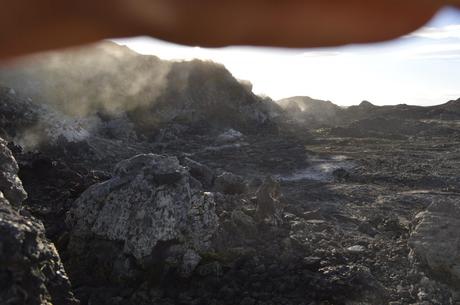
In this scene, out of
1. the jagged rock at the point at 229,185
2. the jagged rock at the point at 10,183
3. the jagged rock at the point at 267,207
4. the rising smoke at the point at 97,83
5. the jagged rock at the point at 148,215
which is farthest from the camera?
the rising smoke at the point at 97,83

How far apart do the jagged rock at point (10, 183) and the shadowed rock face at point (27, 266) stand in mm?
1110

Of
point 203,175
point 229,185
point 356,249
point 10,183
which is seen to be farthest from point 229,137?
point 10,183

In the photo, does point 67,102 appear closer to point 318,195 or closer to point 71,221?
point 318,195

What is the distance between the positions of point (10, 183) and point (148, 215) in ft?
7.06

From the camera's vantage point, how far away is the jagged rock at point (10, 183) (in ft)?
15.0

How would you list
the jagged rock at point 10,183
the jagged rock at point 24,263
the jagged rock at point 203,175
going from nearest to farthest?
the jagged rock at point 24,263 → the jagged rock at point 10,183 → the jagged rock at point 203,175

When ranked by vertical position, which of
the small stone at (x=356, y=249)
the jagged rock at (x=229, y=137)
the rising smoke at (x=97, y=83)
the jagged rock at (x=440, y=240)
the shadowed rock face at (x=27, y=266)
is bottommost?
the small stone at (x=356, y=249)

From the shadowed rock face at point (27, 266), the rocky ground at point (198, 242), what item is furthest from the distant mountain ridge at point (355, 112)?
the shadowed rock face at point (27, 266)

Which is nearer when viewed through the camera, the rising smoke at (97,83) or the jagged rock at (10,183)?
the jagged rock at (10,183)

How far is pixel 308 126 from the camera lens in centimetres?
2894

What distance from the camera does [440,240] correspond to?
7012mm

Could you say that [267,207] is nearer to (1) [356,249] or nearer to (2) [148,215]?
(1) [356,249]

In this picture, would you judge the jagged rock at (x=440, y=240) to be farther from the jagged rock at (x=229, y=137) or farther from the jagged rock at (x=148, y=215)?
the jagged rock at (x=229, y=137)

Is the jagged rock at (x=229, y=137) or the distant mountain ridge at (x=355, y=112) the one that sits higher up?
the distant mountain ridge at (x=355, y=112)
